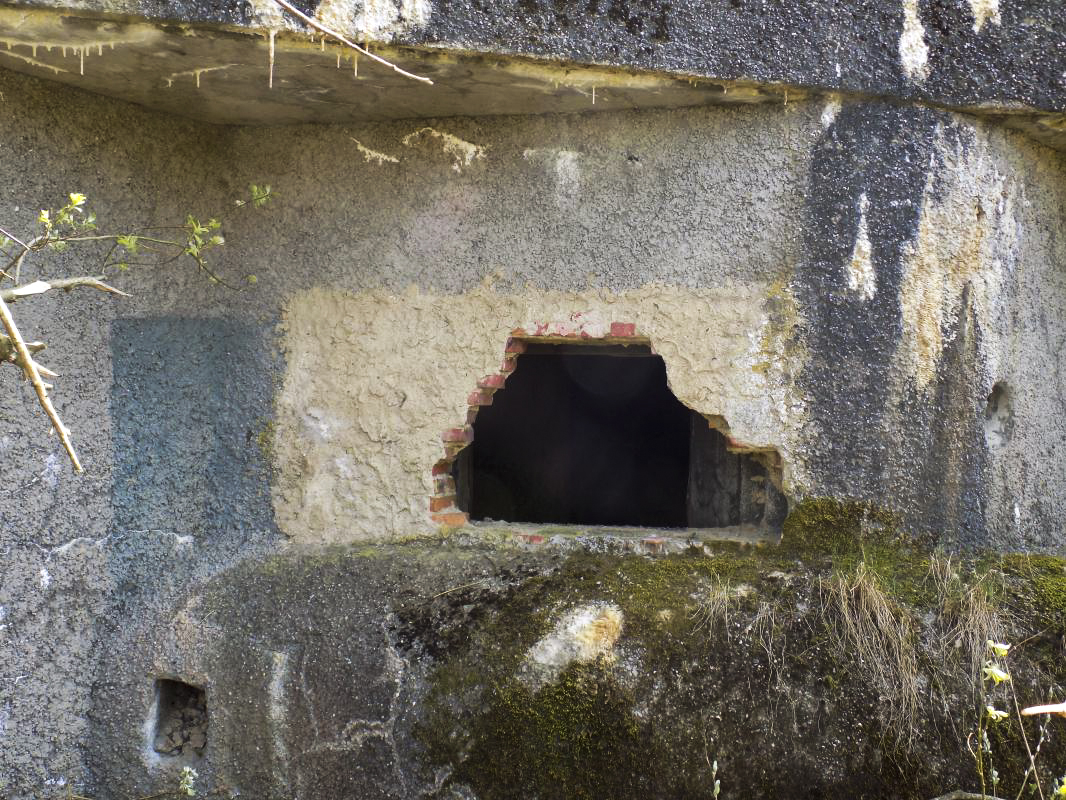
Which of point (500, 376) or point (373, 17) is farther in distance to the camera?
point (500, 376)

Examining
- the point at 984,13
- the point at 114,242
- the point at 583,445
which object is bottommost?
the point at 583,445

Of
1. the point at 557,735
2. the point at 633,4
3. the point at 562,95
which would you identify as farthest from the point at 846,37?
the point at 557,735

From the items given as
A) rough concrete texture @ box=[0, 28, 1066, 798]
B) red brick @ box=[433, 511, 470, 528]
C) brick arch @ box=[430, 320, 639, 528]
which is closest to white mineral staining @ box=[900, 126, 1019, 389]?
rough concrete texture @ box=[0, 28, 1066, 798]

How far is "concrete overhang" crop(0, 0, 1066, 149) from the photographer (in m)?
2.81

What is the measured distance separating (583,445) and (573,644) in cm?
375

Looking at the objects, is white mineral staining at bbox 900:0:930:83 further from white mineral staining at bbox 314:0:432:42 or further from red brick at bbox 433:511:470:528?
red brick at bbox 433:511:470:528

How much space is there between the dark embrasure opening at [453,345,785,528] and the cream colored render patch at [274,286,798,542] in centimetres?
190

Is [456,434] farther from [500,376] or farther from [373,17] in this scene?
A: [373,17]

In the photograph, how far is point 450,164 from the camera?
3.53 metres

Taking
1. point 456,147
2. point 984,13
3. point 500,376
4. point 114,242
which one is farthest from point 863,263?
point 114,242

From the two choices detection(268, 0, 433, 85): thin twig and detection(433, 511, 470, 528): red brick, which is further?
detection(433, 511, 470, 528): red brick

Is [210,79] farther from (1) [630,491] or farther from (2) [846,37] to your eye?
(1) [630,491]

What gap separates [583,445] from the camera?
677 cm

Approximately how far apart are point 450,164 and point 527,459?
3.07 metres
